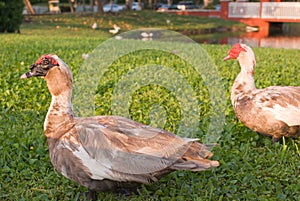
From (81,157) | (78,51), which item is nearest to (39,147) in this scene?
(81,157)

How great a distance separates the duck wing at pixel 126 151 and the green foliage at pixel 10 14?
1548 centimetres

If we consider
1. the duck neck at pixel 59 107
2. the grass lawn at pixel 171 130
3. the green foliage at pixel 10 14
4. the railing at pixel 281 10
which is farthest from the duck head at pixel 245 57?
the railing at pixel 281 10

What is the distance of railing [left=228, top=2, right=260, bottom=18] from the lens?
3318 centimetres

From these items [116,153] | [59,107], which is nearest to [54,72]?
[59,107]

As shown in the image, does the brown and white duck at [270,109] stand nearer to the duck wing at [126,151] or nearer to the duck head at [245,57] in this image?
the duck head at [245,57]

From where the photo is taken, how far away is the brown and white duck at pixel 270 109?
4.32 metres

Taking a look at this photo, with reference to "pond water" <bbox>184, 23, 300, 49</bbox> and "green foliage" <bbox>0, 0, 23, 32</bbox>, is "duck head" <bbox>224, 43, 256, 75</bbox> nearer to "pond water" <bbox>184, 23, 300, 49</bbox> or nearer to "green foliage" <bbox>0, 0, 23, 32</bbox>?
"green foliage" <bbox>0, 0, 23, 32</bbox>

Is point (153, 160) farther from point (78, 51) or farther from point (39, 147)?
point (78, 51)

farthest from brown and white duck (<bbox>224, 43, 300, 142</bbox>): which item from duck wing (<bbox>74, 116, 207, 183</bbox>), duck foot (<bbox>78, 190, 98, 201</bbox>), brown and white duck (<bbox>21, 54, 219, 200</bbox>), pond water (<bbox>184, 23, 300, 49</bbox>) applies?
pond water (<bbox>184, 23, 300, 49</bbox>)

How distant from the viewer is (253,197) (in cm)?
347

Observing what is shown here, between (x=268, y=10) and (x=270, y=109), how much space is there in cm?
2969

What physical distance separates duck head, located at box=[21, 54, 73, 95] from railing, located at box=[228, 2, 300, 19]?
29877 millimetres

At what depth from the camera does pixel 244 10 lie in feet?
112

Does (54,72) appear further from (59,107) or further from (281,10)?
(281,10)
